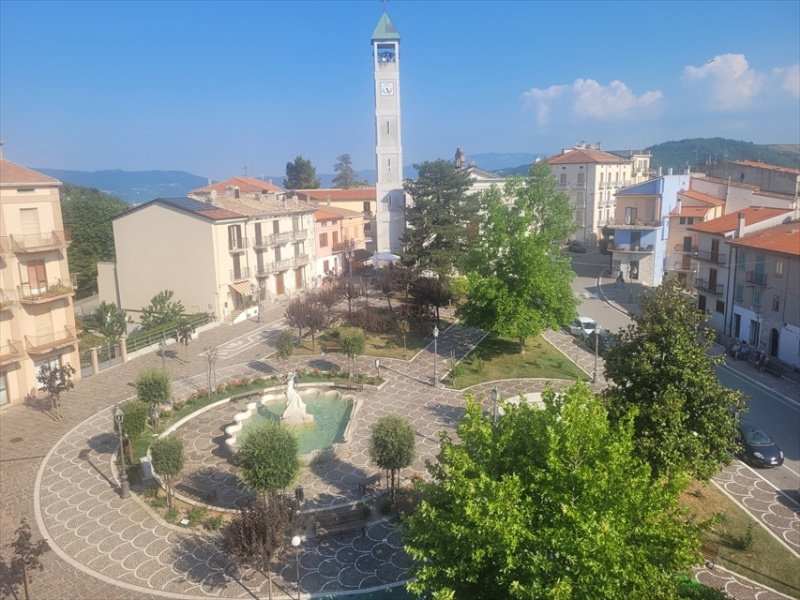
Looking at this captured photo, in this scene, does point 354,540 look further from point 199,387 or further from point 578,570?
point 199,387

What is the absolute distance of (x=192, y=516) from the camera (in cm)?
1600

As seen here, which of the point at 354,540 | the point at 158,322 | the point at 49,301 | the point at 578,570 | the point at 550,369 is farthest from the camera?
the point at 158,322

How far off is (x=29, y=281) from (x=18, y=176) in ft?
14.6

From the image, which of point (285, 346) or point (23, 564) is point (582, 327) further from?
point (23, 564)

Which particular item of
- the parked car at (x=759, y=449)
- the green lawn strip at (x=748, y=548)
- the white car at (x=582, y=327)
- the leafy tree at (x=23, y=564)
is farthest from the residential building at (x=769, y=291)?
the leafy tree at (x=23, y=564)

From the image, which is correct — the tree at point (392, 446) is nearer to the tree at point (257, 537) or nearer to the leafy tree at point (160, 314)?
the tree at point (257, 537)

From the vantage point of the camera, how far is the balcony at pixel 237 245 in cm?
3988

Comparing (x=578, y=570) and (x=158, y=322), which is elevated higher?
(x=578, y=570)

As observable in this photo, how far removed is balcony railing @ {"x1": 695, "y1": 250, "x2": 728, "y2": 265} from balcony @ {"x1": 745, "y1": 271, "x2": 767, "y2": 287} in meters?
3.42

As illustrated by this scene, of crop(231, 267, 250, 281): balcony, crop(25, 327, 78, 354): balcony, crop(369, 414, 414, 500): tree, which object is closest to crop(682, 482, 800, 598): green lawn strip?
crop(369, 414, 414, 500): tree

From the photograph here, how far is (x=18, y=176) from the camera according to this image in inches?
980

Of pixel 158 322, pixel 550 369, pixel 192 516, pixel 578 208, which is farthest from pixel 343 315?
pixel 578 208

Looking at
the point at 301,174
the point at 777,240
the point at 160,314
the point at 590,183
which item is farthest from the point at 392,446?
the point at 301,174

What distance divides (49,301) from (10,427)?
19.3 ft
